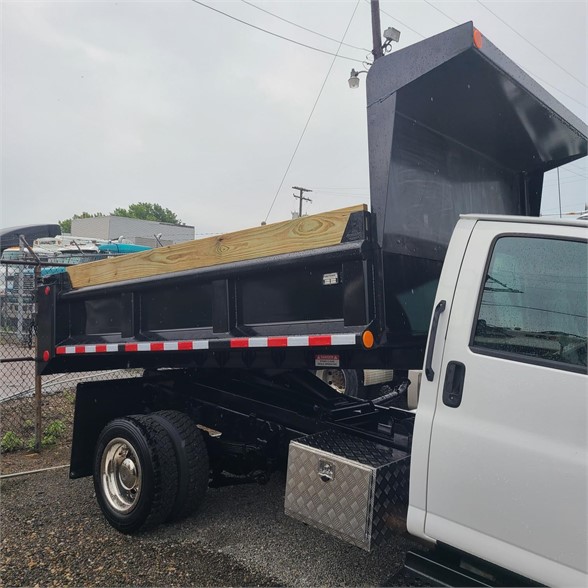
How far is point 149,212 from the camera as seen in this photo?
85.9 meters

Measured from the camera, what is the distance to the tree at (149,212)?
8459 cm

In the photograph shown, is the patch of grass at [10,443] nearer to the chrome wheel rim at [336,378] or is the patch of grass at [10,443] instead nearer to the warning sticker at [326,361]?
the chrome wheel rim at [336,378]

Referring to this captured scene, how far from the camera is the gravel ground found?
324 centimetres

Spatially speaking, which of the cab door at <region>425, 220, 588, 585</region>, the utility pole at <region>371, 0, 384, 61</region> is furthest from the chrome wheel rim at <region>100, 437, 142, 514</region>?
the utility pole at <region>371, 0, 384, 61</region>

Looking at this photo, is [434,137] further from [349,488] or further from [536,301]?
[349,488]

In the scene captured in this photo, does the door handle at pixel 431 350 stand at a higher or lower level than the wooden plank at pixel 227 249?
lower

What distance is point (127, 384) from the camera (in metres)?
4.61

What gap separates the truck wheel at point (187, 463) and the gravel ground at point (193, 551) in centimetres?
18

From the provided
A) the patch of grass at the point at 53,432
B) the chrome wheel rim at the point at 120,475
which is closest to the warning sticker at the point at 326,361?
the chrome wheel rim at the point at 120,475

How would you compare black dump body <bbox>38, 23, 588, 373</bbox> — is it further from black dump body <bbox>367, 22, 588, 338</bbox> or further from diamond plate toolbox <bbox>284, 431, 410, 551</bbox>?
diamond plate toolbox <bbox>284, 431, 410, 551</bbox>

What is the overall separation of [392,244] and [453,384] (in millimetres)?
824

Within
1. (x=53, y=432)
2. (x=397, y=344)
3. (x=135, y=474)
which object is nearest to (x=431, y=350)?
(x=397, y=344)

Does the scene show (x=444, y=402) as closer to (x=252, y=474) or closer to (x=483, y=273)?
(x=483, y=273)

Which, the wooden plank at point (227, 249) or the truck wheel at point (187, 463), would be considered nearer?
the wooden plank at point (227, 249)
